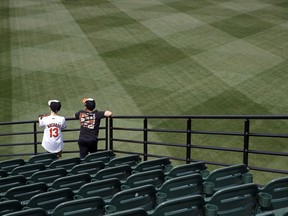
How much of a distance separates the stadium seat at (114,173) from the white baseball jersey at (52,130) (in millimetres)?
2802

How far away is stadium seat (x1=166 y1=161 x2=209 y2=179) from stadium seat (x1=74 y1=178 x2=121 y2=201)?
863 mm

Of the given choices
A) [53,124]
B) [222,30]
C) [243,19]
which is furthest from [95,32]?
[53,124]

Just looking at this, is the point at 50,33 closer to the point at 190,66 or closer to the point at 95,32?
the point at 95,32

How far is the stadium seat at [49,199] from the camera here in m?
5.76

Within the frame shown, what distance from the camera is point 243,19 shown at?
30062 mm

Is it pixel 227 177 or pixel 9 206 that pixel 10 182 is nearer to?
pixel 9 206

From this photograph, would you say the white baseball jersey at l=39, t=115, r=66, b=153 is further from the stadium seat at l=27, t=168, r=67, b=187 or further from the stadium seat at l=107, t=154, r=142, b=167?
the stadium seat at l=27, t=168, r=67, b=187

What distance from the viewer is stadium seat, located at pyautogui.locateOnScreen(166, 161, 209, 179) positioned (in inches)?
263

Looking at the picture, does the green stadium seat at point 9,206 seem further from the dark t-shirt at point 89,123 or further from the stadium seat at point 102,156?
the dark t-shirt at point 89,123

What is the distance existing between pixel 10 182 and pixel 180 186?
9.12 ft

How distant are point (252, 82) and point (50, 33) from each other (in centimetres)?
1281

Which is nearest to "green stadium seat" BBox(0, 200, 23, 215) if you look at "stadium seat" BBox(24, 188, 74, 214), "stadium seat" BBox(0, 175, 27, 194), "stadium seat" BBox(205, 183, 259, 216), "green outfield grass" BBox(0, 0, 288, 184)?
"stadium seat" BBox(24, 188, 74, 214)

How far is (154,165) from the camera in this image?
7488 mm

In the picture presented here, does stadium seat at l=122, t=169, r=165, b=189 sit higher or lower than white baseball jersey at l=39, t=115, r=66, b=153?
higher
